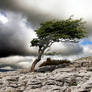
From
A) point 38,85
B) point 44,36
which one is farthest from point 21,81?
point 44,36

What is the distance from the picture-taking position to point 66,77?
933 inches

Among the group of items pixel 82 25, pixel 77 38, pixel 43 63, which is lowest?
pixel 43 63

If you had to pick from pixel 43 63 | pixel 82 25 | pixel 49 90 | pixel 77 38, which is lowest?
pixel 49 90

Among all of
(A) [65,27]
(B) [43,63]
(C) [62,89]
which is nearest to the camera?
(C) [62,89]

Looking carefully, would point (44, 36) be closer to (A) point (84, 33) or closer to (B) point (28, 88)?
(A) point (84, 33)

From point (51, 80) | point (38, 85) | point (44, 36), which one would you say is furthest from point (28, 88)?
point (44, 36)

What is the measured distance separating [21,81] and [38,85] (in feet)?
Result: 10.0

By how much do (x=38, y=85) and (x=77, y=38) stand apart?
66.7ft

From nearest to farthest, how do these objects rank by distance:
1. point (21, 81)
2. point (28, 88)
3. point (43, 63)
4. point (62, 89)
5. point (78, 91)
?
point (78, 91)
point (62, 89)
point (28, 88)
point (21, 81)
point (43, 63)

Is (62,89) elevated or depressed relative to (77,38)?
depressed

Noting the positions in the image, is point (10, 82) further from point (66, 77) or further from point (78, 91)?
point (78, 91)

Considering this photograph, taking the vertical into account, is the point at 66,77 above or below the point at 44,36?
below

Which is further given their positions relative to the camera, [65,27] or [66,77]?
[65,27]

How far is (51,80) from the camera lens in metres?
23.3
